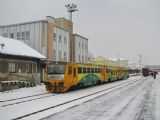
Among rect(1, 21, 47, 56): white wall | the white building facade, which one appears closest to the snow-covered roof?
rect(1, 21, 47, 56): white wall

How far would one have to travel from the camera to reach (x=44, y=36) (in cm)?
4106

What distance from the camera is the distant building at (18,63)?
2947 centimetres

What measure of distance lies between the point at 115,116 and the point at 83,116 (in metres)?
1.39

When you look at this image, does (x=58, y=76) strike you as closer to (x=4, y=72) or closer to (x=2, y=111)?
(x=4, y=72)

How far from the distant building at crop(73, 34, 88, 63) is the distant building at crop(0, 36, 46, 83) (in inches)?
587

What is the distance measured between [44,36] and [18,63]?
1000 cm

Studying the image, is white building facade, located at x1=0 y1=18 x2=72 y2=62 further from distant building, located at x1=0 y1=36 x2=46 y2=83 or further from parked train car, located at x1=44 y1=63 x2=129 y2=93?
parked train car, located at x1=44 y1=63 x2=129 y2=93

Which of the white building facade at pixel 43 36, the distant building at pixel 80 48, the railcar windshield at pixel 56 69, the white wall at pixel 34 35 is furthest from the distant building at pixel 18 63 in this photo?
the distant building at pixel 80 48

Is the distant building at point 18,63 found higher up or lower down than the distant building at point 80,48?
lower down

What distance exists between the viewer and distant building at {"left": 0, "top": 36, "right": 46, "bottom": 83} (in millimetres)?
29469

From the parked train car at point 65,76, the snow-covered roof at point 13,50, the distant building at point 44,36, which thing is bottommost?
the parked train car at point 65,76

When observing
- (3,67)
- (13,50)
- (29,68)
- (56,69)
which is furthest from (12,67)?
(56,69)

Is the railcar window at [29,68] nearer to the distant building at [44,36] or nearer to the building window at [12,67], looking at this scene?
the building window at [12,67]

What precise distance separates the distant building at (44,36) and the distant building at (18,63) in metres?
4.43
